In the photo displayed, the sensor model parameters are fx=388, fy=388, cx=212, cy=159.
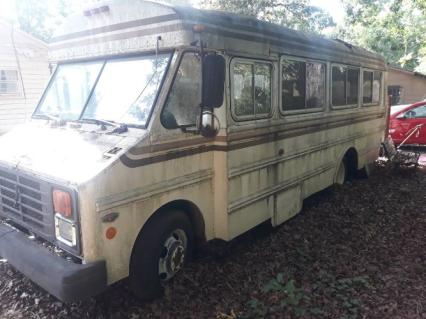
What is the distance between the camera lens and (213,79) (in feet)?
11.1

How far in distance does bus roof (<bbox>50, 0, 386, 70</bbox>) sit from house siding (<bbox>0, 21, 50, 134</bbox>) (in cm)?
1040

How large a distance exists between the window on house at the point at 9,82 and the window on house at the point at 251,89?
12212mm

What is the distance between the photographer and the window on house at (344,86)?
6.18m

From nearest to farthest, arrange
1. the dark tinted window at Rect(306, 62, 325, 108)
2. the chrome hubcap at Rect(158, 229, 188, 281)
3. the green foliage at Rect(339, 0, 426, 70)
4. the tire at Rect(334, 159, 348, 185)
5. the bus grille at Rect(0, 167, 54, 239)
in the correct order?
the bus grille at Rect(0, 167, 54, 239) < the chrome hubcap at Rect(158, 229, 188, 281) < the dark tinted window at Rect(306, 62, 325, 108) < the tire at Rect(334, 159, 348, 185) < the green foliage at Rect(339, 0, 426, 70)

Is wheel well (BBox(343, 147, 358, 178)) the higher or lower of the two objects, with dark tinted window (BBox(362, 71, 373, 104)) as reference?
lower

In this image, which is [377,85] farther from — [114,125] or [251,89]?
[114,125]

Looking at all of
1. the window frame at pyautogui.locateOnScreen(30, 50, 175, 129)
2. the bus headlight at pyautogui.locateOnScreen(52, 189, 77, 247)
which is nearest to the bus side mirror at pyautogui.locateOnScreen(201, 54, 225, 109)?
the window frame at pyautogui.locateOnScreen(30, 50, 175, 129)

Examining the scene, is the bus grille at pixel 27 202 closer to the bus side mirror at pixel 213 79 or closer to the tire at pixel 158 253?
the tire at pixel 158 253

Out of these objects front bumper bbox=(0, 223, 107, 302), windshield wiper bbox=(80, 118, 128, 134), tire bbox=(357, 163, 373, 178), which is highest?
windshield wiper bbox=(80, 118, 128, 134)

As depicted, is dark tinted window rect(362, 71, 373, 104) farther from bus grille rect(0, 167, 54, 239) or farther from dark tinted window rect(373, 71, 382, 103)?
bus grille rect(0, 167, 54, 239)

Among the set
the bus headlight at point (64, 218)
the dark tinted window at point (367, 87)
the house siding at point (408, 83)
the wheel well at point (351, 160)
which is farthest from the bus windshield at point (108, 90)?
the house siding at point (408, 83)

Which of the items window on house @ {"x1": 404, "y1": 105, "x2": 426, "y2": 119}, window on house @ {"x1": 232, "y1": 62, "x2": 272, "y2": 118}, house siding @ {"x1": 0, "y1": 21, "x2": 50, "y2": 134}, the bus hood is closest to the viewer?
the bus hood

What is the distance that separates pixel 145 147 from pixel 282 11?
17.5 m

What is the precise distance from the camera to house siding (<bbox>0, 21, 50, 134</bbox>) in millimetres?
13625
